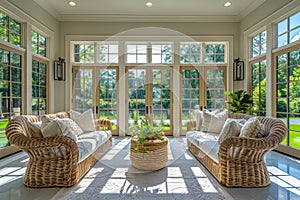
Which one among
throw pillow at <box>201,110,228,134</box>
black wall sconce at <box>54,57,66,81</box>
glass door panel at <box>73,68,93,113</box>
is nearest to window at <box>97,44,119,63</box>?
glass door panel at <box>73,68,93,113</box>

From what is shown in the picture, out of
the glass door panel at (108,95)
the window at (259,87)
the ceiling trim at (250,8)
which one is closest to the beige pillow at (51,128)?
the glass door panel at (108,95)

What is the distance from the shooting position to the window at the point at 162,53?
592 centimetres

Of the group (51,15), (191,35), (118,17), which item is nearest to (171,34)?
(191,35)

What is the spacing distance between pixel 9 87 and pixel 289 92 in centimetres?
567

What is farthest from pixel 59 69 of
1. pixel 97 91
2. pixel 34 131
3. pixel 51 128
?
pixel 51 128

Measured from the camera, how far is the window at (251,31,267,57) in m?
4.88

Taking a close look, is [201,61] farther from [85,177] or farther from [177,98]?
[85,177]

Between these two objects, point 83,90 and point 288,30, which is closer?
point 288,30

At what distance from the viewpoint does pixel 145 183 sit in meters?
2.52

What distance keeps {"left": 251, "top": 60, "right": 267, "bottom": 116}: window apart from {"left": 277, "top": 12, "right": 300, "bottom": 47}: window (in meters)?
0.71

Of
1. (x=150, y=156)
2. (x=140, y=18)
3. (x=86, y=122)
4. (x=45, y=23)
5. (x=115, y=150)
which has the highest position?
(x=140, y=18)

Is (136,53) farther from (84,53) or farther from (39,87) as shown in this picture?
(39,87)

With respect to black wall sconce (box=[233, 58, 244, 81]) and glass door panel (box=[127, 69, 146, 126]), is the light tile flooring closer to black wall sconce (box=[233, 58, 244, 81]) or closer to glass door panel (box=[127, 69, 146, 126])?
black wall sconce (box=[233, 58, 244, 81])

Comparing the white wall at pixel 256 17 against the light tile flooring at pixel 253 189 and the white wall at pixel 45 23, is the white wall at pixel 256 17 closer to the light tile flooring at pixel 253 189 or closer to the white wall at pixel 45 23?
the light tile flooring at pixel 253 189
